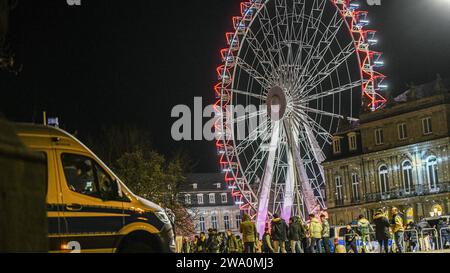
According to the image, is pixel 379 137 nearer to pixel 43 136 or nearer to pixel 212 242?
pixel 212 242

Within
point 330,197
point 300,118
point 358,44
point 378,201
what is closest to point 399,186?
point 378,201

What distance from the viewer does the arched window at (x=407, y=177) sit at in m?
72.4

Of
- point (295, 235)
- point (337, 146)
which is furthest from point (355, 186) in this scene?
point (295, 235)

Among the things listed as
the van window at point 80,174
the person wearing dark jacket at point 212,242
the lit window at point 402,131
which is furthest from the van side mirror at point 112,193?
the lit window at point 402,131

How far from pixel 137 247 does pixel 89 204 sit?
1197 mm

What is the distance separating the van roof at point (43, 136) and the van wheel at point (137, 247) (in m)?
1.89

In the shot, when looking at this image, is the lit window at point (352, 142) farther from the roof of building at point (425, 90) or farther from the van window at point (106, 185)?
the van window at point (106, 185)

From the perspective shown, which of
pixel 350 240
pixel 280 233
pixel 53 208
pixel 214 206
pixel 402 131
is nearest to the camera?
pixel 53 208

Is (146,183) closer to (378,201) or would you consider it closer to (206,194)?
(378,201)

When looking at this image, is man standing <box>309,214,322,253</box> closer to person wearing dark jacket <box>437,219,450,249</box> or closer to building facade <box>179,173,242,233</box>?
person wearing dark jacket <box>437,219,450,249</box>

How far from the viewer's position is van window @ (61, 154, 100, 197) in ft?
46.3

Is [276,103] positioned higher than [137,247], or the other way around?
[276,103]

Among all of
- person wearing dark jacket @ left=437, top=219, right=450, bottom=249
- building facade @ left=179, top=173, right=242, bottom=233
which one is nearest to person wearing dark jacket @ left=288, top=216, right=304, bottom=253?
person wearing dark jacket @ left=437, top=219, right=450, bottom=249

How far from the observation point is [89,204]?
46.3 feet
